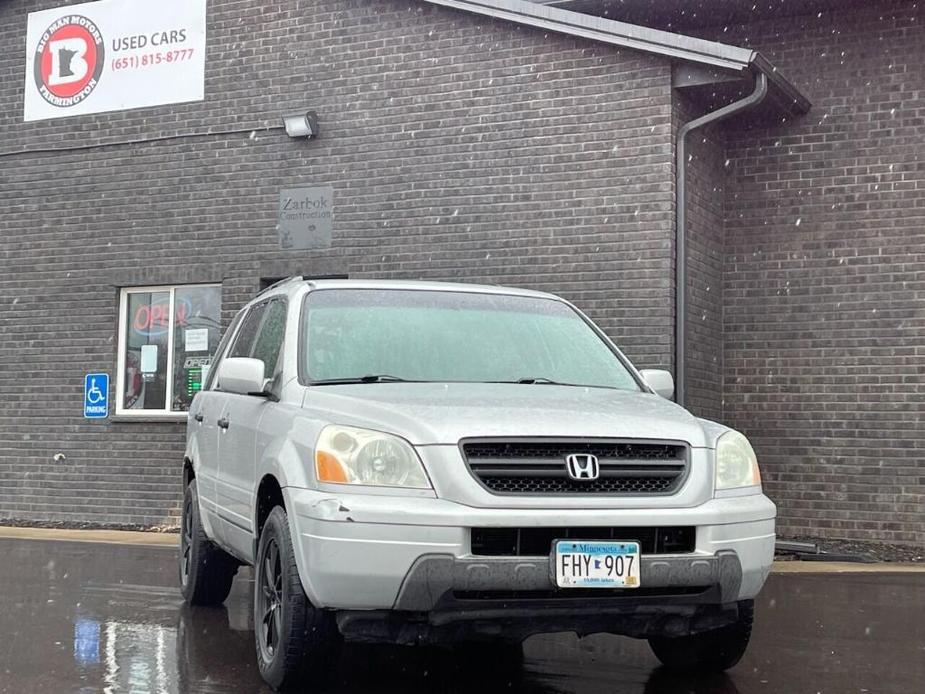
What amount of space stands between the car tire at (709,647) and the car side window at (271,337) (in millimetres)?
2255

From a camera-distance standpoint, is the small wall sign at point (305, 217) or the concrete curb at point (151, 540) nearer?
the concrete curb at point (151, 540)

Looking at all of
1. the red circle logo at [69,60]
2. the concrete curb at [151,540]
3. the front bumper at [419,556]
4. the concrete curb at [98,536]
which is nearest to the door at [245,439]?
the front bumper at [419,556]

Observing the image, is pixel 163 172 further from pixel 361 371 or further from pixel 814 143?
pixel 361 371

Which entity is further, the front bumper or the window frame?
the window frame

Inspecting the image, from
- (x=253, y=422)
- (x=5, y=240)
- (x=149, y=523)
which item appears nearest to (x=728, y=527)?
(x=253, y=422)

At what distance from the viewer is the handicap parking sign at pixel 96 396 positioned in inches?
542

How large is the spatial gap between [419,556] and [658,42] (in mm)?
7682

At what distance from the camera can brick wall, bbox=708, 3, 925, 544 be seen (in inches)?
465

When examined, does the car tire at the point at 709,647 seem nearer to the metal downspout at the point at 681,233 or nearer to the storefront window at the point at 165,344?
the metal downspout at the point at 681,233

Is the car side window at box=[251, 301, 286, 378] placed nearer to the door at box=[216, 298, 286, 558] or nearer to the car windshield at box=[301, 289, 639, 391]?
the door at box=[216, 298, 286, 558]

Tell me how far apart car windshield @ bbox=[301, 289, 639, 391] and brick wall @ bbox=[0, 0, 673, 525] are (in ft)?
16.5

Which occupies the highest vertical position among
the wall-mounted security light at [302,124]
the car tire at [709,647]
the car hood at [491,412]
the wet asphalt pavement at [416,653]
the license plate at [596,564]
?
the wall-mounted security light at [302,124]

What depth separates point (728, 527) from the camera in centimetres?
509

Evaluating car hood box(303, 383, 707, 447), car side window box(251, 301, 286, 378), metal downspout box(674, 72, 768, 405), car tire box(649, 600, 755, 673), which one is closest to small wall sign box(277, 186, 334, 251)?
metal downspout box(674, 72, 768, 405)
